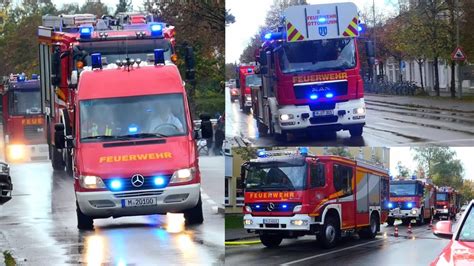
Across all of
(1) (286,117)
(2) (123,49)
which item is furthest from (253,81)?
(2) (123,49)

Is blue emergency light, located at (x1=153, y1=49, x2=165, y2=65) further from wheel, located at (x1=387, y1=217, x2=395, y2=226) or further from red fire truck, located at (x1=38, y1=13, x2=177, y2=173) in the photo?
wheel, located at (x1=387, y1=217, x2=395, y2=226)

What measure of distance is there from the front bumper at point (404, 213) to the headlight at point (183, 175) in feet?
8.23

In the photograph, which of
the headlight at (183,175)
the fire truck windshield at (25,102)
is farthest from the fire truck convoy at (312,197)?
the fire truck windshield at (25,102)

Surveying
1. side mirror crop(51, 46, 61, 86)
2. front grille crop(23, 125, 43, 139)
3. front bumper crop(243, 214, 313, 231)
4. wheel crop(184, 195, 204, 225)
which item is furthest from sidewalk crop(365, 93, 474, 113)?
front grille crop(23, 125, 43, 139)

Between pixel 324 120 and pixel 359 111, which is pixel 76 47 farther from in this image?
pixel 359 111

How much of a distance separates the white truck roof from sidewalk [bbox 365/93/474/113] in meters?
0.68

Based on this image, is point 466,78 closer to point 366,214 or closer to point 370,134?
point 370,134

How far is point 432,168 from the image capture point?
1006 cm

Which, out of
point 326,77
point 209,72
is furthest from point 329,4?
point 209,72

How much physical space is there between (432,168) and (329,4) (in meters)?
1.95

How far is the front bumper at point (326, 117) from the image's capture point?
1004 cm

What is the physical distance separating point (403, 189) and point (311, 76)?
1889 mm

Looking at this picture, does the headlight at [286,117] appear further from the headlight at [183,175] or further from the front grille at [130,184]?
the front grille at [130,184]

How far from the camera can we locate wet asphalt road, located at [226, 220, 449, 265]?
1027 centimetres
